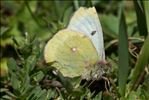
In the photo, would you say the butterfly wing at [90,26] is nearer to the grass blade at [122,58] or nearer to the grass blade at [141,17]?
the grass blade at [122,58]

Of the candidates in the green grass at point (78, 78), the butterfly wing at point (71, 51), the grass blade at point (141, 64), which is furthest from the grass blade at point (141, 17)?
the butterfly wing at point (71, 51)

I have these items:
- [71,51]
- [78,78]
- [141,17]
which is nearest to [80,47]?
[71,51]

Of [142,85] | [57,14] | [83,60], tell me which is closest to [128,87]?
[142,85]

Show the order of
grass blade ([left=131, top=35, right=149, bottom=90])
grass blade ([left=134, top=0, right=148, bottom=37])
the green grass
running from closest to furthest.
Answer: the green grass
grass blade ([left=131, top=35, right=149, bottom=90])
grass blade ([left=134, top=0, right=148, bottom=37])

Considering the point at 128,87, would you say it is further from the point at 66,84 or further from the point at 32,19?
the point at 32,19

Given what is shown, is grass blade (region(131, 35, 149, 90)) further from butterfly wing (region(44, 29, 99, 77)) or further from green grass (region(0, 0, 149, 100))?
butterfly wing (region(44, 29, 99, 77))

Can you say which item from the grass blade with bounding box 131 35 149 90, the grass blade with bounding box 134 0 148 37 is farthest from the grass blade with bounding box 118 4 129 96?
the grass blade with bounding box 134 0 148 37

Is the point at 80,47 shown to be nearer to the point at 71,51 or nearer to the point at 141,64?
the point at 71,51

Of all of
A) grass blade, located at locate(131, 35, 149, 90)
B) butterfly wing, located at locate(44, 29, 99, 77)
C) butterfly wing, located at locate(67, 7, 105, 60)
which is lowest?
grass blade, located at locate(131, 35, 149, 90)
